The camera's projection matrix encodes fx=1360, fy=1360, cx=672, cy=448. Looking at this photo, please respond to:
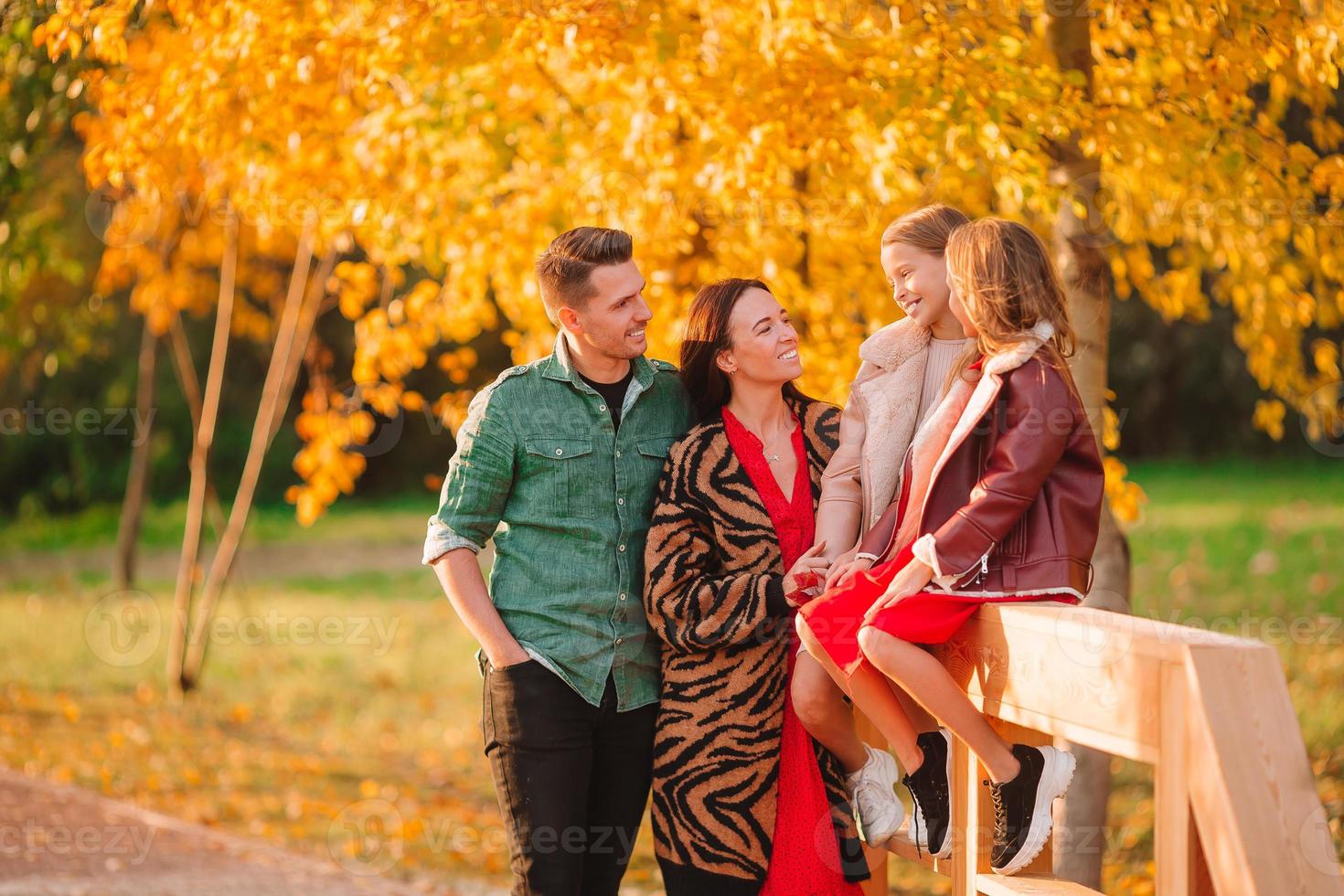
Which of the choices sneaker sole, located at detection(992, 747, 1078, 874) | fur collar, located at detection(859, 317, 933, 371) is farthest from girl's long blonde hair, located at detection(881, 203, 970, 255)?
sneaker sole, located at detection(992, 747, 1078, 874)

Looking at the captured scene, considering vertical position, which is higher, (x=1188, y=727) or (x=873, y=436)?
(x=873, y=436)

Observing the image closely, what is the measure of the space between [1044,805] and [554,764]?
3.57 ft

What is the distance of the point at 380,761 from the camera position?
7445 millimetres

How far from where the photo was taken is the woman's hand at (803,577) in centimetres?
292

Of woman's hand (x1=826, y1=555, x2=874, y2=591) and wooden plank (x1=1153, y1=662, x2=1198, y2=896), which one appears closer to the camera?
wooden plank (x1=1153, y1=662, x2=1198, y2=896)

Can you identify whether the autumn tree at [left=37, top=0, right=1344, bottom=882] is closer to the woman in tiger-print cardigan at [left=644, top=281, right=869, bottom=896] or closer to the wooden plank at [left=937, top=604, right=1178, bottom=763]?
the woman in tiger-print cardigan at [left=644, top=281, right=869, bottom=896]

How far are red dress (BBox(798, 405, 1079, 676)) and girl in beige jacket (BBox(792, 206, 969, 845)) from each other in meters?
0.17

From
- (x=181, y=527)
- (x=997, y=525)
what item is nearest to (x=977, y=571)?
(x=997, y=525)

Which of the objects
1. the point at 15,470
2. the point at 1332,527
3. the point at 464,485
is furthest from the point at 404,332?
the point at 15,470

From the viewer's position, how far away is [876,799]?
10.0 ft

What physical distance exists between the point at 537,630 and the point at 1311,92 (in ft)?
10.5

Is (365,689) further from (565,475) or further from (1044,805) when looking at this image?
(1044,805)

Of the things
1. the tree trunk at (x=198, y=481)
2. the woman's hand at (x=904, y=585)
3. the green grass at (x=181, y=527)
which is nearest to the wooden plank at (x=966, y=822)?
the woman's hand at (x=904, y=585)

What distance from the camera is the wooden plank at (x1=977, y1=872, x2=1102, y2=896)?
256 cm
